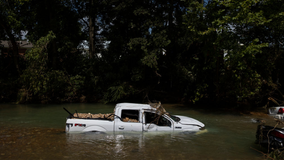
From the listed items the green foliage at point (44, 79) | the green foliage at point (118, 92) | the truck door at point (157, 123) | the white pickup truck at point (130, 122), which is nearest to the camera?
the white pickup truck at point (130, 122)

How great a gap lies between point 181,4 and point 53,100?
16.5 metres

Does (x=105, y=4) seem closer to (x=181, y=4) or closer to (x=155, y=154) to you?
(x=181, y=4)

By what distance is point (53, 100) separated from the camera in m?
23.9

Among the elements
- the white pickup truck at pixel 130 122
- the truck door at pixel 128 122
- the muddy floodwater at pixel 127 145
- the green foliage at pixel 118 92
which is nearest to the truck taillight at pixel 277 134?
the muddy floodwater at pixel 127 145

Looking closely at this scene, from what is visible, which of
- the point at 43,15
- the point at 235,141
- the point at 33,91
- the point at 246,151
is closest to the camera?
the point at 246,151

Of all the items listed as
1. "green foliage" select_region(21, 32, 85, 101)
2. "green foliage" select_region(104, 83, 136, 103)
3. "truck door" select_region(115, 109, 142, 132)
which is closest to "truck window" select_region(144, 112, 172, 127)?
"truck door" select_region(115, 109, 142, 132)

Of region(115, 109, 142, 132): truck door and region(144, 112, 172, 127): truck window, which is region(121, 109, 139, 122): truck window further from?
region(144, 112, 172, 127): truck window

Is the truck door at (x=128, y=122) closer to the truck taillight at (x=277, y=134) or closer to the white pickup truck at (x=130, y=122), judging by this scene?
A: the white pickup truck at (x=130, y=122)

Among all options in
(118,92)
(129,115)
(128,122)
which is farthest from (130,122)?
(118,92)

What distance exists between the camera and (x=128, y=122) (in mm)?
9602

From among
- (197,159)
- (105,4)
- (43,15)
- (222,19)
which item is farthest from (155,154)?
(43,15)

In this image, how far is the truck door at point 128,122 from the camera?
9.56m

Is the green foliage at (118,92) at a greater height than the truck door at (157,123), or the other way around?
the green foliage at (118,92)

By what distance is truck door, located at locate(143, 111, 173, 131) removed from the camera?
9617 millimetres
